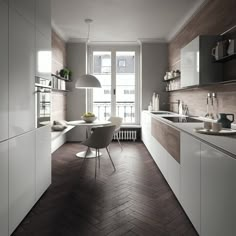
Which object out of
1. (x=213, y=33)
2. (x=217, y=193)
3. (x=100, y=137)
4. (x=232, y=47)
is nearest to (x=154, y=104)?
(x=100, y=137)

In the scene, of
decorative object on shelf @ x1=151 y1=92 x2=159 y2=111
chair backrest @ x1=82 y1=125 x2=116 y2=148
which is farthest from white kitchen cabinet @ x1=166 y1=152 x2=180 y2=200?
decorative object on shelf @ x1=151 y1=92 x2=159 y2=111

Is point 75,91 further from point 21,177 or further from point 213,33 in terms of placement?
point 21,177

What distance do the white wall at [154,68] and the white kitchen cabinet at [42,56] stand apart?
370 centimetres

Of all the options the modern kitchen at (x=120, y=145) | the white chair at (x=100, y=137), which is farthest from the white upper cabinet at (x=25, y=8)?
the white chair at (x=100, y=137)

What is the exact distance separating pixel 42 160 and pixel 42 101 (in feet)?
2.19

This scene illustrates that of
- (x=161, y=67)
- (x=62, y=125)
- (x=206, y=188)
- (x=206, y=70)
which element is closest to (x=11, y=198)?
(x=206, y=188)

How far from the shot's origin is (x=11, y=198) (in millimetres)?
1870

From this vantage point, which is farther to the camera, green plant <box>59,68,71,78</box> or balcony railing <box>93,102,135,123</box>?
balcony railing <box>93,102,135,123</box>

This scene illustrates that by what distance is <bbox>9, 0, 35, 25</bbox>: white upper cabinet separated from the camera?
1.89 metres

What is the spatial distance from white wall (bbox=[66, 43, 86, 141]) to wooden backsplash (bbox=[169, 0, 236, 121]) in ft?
8.32

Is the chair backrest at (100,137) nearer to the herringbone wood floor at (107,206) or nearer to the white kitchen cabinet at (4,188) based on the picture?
the herringbone wood floor at (107,206)

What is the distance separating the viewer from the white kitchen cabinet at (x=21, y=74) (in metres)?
1.86

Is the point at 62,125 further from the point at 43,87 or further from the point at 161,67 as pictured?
the point at 161,67

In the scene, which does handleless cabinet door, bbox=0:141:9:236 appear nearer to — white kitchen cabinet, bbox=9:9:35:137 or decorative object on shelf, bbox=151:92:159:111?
white kitchen cabinet, bbox=9:9:35:137
